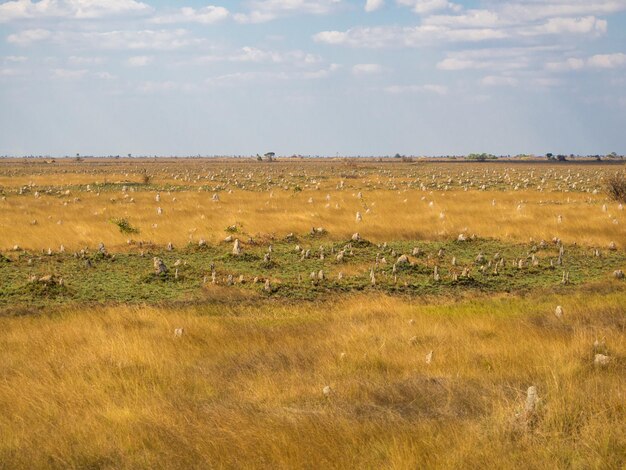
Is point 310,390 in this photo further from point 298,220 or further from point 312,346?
point 298,220

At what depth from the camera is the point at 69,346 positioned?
8.77m

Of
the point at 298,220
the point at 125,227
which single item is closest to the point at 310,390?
the point at 125,227

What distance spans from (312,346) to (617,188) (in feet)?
82.3

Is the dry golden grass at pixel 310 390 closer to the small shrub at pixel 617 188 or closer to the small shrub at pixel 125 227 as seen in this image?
the small shrub at pixel 125 227

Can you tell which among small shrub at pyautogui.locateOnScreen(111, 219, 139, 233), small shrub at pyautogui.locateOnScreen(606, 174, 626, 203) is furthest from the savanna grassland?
small shrub at pyautogui.locateOnScreen(606, 174, 626, 203)

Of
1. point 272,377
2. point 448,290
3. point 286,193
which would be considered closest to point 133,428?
point 272,377

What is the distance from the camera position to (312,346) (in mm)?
8766

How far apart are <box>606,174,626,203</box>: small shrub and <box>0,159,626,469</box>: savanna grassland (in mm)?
9507

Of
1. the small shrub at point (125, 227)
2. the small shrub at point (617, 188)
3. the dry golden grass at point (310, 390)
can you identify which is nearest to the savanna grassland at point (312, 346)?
the dry golden grass at point (310, 390)

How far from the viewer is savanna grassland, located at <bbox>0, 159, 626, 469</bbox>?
538 centimetres

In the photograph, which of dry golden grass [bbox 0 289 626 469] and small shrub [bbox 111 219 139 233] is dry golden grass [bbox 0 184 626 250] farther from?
dry golden grass [bbox 0 289 626 469]

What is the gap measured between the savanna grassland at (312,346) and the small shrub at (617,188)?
9.51 meters

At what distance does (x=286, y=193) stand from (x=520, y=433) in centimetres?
3105

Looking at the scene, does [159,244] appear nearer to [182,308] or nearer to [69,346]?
[182,308]
